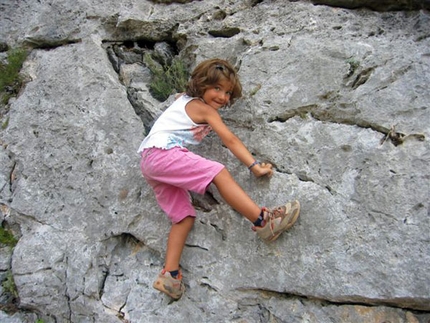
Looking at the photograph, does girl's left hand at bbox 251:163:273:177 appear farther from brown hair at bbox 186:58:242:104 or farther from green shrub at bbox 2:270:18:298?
green shrub at bbox 2:270:18:298

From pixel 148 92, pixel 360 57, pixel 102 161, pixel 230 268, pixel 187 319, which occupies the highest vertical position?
pixel 360 57

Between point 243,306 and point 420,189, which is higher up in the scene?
point 420,189

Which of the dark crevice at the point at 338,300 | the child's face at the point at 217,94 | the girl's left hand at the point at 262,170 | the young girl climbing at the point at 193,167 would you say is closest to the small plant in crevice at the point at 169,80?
the young girl climbing at the point at 193,167

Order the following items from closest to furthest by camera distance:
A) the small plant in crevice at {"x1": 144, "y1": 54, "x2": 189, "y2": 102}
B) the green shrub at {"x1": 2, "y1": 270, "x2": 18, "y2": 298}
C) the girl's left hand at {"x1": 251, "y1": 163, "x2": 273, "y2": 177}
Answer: the girl's left hand at {"x1": 251, "y1": 163, "x2": 273, "y2": 177} < the green shrub at {"x1": 2, "y1": 270, "x2": 18, "y2": 298} < the small plant in crevice at {"x1": 144, "y1": 54, "x2": 189, "y2": 102}

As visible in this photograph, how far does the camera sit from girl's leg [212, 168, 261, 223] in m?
2.92

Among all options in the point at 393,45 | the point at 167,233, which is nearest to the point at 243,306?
the point at 167,233

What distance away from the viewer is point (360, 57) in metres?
3.48

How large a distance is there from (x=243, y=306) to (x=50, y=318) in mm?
1713

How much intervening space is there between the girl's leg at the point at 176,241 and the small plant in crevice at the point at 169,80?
1578 mm

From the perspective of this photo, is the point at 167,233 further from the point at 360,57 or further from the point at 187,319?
the point at 360,57

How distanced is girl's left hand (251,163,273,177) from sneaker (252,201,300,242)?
31cm

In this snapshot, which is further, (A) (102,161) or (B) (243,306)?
(A) (102,161)

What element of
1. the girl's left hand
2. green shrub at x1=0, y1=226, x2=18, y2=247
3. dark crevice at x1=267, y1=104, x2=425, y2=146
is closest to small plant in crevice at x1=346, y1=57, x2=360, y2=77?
dark crevice at x1=267, y1=104, x2=425, y2=146

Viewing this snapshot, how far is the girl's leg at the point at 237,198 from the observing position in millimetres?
2922
